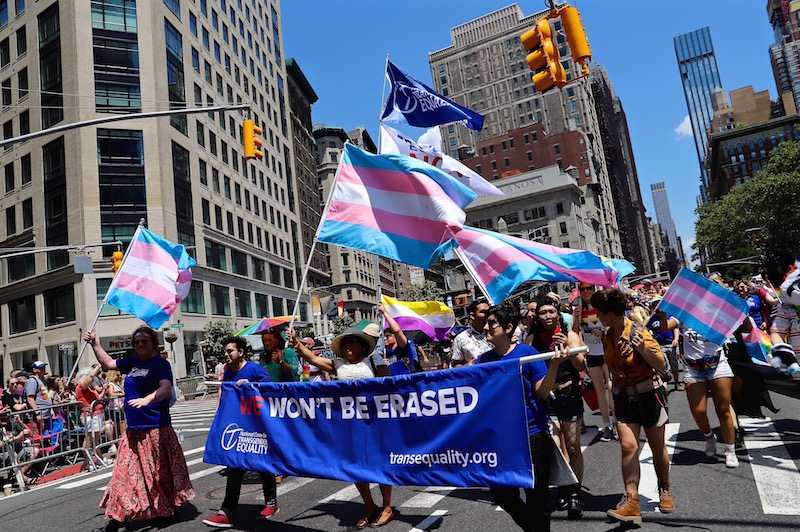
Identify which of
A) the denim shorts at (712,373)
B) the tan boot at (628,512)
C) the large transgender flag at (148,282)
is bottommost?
the tan boot at (628,512)

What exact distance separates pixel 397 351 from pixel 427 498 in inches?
66.1

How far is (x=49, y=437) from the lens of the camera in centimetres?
1090

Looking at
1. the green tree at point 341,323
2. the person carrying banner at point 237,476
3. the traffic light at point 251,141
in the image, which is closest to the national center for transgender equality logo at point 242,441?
the person carrying banner at point 237,476

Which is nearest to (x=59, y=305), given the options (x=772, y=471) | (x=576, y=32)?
(x=576, y=32)

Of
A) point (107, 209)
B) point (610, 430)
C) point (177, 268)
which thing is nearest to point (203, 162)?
point (107, 209)

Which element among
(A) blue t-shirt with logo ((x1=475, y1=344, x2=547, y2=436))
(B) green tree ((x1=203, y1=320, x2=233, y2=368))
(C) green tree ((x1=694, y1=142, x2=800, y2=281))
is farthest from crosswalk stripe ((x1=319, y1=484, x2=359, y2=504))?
(C) green tree ((x1=694, y1=142, x2=800, y2=281))

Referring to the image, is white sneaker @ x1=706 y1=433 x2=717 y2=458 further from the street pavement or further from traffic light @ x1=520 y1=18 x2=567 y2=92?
traffic light @ x1=520 y1=18 x2=567 y2=92

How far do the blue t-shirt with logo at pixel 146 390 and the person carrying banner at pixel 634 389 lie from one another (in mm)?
4487

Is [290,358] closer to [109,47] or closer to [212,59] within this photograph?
[109,47]

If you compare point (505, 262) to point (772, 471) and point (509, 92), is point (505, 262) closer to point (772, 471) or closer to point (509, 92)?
point (772, 471)

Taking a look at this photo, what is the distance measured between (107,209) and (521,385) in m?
42.5

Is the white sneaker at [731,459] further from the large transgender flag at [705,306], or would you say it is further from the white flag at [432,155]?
the white flag at [432,155]

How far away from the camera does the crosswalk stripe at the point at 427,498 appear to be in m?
6.03

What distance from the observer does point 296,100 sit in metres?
88.9
